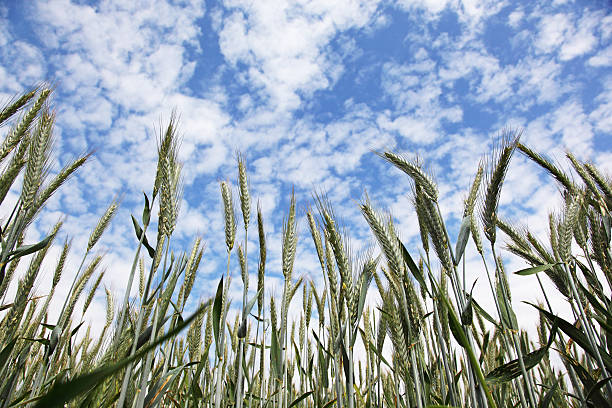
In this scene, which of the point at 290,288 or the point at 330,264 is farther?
the point at 290,288

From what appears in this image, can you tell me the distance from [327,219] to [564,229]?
2130 millimetres

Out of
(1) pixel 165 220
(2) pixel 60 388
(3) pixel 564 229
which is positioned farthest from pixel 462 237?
(2) pixel 60 388

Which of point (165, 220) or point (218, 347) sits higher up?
point (165, 220)

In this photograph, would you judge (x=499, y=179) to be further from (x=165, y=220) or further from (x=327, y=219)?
(x=165, y=220)

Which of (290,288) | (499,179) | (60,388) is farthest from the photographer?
(290,288)

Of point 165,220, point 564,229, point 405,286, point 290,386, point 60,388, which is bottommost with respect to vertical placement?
point 60,388

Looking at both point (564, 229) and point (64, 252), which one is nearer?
point (564, 229)

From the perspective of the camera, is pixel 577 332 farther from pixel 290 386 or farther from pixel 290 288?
pixel 290 386

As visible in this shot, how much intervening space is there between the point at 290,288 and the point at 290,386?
1.28 m

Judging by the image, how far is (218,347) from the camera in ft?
8.74

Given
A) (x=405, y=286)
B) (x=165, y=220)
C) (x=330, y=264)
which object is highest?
(x=165, y=220)

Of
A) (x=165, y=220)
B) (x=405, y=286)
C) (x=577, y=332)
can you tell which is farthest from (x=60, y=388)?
(x=577, y=332)

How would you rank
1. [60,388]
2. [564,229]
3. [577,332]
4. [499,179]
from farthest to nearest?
1. [564,229]
2. [499,179]
3. [577,332]
4. [60,388]

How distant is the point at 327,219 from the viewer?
240 centimetres
